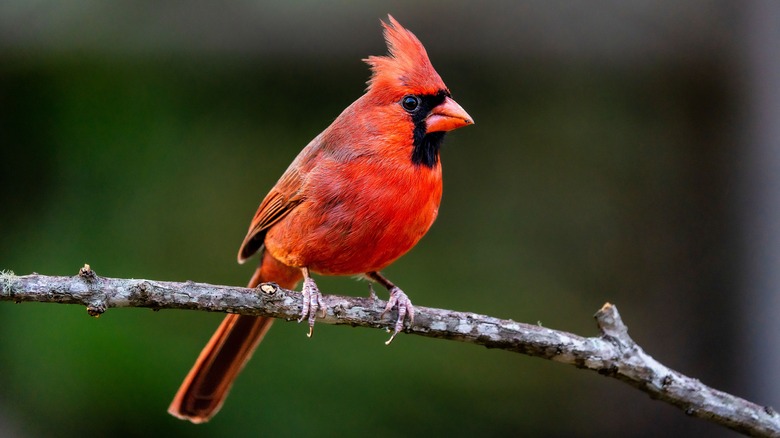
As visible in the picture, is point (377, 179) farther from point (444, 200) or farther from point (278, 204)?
point (444, 200)

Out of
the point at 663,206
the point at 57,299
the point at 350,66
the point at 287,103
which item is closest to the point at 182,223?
the point at 287,103

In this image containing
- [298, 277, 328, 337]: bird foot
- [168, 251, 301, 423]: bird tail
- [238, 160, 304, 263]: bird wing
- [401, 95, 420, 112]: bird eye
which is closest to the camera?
[298, 277, 328, 337]: bird foot

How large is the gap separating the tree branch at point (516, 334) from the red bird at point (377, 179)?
87mm

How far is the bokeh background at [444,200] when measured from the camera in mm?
4637

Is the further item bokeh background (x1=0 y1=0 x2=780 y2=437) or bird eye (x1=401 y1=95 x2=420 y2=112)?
bokeh background (x1=0 y1=0 x2=780 y2=437)

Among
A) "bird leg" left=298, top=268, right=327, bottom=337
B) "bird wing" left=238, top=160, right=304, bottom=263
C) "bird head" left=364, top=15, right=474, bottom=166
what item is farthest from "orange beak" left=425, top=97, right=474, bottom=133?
"bird leg" left=298, top=268, right=327, bottom=337

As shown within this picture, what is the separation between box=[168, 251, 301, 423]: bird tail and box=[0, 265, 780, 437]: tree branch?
2.29 ft

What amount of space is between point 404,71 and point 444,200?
2208 mm

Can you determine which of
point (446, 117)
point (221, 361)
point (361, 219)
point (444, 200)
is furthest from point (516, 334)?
point (444, 200)

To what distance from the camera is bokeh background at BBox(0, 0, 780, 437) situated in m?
4.64

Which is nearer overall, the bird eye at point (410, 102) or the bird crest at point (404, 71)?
the bird crest at point (404, 71)

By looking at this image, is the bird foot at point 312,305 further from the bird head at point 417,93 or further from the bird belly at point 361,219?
the bird head at point 417,93

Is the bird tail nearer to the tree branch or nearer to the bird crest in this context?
the tree branch

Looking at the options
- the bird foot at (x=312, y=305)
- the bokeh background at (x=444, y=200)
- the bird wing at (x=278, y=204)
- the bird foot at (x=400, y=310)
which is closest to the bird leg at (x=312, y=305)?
the bird foot at (x=312, y=305)
